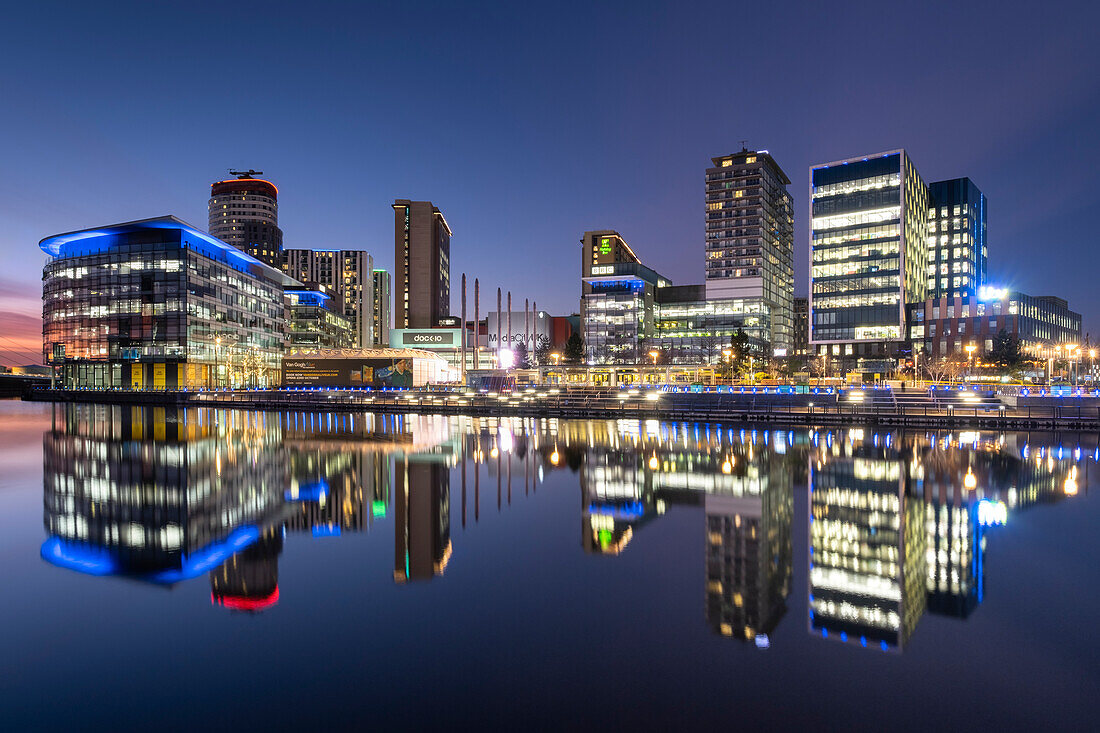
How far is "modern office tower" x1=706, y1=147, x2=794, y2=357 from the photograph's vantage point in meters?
156

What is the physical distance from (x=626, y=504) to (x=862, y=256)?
130506 millimetres

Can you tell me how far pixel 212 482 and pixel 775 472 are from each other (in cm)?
1897

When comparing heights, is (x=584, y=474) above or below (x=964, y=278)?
below

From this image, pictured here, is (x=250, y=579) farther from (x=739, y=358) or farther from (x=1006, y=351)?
(x=1006, y=351)

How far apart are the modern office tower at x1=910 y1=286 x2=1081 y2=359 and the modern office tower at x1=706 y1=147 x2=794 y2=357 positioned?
42232 mm

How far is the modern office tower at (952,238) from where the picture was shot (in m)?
151

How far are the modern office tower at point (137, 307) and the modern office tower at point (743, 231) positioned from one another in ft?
384

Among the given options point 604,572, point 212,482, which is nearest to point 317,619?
point 604,572

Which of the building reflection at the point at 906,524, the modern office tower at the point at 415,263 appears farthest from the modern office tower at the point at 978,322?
the modern office tower at the point at 415,263

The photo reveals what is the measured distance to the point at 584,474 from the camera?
70.6 ft

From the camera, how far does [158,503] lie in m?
16.3

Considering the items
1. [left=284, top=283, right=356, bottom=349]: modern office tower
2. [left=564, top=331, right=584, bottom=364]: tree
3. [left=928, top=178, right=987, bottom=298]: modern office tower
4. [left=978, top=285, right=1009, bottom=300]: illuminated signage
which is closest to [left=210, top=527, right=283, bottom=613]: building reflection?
[left=978, top=285, right=1009, bottom=300]: illuminated signage

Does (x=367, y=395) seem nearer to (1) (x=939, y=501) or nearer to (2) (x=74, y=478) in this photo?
(2) (x=74, y=478)

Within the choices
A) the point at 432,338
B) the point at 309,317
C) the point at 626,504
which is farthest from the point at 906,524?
the point at 309,317
